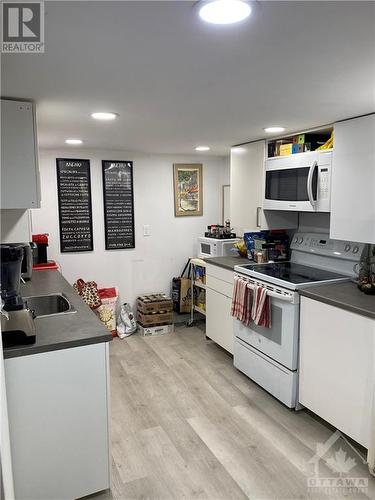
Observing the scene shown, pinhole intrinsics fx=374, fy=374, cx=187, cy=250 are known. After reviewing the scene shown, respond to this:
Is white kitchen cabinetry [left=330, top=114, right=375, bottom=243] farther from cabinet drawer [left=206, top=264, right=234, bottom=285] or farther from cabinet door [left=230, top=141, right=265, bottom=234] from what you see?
cabinet drawer [left=206, top=264, right=234, bottom=285]

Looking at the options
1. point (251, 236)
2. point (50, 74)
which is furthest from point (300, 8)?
point (251, 236)

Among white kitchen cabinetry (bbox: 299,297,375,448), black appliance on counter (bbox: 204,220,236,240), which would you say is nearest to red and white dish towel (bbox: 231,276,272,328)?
white kitchen cabinetry (bbox: 299,297,375,448)

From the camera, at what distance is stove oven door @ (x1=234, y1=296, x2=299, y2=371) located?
2574 mm

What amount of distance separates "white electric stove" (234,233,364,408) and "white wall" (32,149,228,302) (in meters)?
1.56

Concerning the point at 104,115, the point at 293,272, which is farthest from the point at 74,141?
the point at 293,272

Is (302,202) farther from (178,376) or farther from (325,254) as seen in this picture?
(178,376)

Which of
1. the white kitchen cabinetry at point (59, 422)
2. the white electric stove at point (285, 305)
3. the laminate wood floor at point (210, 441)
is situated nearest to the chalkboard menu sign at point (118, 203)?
the laminate wood floor at point (210, 441)

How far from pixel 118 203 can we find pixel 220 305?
167cm

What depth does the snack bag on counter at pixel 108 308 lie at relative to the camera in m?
4.00

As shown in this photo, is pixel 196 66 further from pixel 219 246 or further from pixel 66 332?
pixel 219 246

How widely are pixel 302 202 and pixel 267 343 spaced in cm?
110

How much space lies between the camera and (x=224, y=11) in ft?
3.42

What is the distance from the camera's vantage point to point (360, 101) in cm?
203

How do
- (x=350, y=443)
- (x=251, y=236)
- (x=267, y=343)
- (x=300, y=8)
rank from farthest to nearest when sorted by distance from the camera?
(x=251, y=236) → (x=267, y=343) → (x=350, y=443) → (x=300, y=8)
